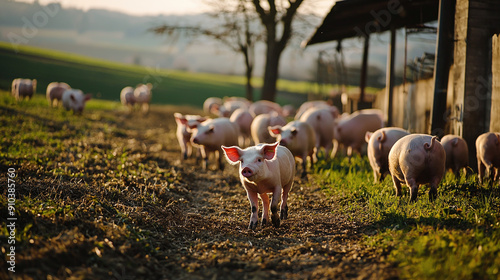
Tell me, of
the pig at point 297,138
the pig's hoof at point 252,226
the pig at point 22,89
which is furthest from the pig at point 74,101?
the pig's hoof at point 252,226

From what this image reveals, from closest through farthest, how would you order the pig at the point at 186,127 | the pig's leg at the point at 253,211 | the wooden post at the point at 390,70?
the pig's leg at the point at 253,211, the pig at the point at 186,127, the wooden post at the point at 390,70

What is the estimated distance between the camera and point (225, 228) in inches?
→ 216

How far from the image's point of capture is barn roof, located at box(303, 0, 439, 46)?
9070 millimetres

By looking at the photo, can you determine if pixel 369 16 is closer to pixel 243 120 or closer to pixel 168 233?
pixel 243 120

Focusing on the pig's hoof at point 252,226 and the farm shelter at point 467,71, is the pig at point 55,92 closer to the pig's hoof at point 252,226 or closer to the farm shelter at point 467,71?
the farm shelter at point 467,71

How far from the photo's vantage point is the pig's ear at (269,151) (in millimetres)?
5243

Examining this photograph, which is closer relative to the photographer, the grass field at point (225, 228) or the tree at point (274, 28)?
the grass field at point (225, 228)

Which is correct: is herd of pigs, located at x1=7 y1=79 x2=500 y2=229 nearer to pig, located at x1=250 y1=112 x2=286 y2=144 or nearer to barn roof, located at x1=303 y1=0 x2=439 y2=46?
pig, located at x1=250 y1=112 x2=286 y2=144

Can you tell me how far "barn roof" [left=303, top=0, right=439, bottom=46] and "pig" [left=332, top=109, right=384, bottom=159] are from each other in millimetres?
2240

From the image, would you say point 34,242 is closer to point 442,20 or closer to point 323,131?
point 442,20

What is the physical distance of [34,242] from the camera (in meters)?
4.00

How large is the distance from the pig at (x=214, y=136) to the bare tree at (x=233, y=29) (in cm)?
960

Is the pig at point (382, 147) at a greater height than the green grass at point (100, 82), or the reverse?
the green grass at point (100, 82)

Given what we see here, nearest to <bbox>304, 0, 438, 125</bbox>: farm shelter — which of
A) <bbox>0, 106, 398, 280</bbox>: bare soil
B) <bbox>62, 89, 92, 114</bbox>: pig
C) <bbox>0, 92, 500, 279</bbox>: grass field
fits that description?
<bbox>0, 92, 500, 279</bbox>: grass field
